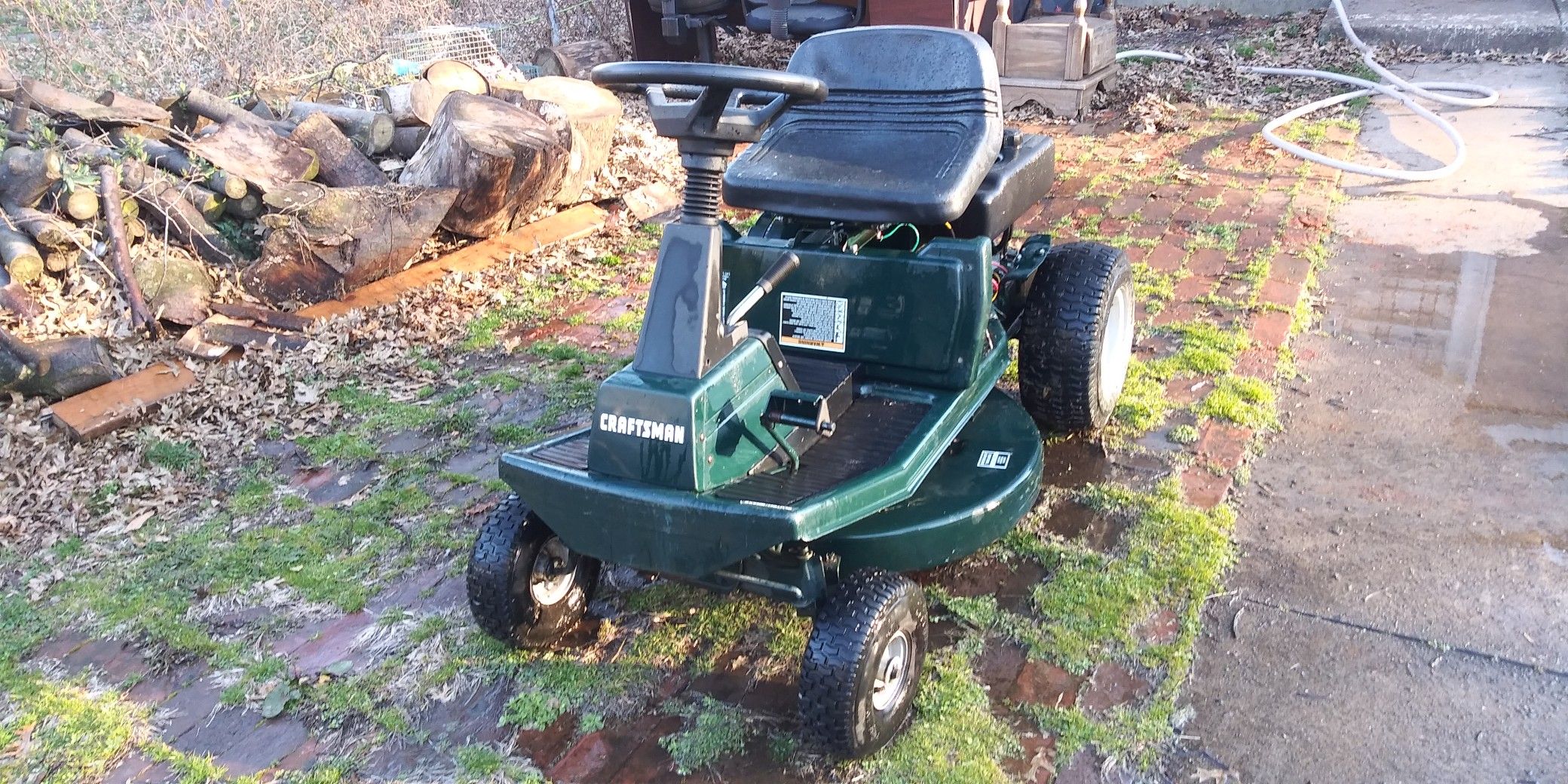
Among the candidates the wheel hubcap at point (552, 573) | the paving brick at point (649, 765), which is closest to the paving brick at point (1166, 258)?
the wheel hubcap at point (552, 573)

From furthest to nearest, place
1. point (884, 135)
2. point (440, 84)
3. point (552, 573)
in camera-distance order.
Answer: point (440, 84)
point (884, 135)
point (552, 573)

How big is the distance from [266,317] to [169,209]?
0.77 meters

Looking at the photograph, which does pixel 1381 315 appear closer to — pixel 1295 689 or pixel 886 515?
pixel 1295 689

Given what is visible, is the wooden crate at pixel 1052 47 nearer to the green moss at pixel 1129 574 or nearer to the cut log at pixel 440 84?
the cut log at pixel 440 84

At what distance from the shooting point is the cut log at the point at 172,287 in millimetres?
4746

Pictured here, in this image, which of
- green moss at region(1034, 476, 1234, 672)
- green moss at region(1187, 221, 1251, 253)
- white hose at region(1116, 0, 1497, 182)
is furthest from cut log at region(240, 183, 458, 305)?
white hose at region(1116, 0, 1497, 182)

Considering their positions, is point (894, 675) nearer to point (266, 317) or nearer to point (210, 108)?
point (266, 317)

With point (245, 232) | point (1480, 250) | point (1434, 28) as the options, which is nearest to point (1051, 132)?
point (1480, 250)

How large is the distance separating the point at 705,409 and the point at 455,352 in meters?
2.82

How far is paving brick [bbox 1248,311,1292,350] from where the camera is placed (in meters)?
4.23

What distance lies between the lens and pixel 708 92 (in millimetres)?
2236

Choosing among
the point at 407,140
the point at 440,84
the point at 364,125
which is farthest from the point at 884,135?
the point at 440,84

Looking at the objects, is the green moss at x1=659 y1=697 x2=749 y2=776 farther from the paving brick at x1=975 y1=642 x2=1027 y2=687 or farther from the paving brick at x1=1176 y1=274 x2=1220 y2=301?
the paving brick at x1=1176 y1=274 x2=1220 y2=301

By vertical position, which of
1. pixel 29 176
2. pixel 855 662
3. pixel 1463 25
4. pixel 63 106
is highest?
pixel 63 106
